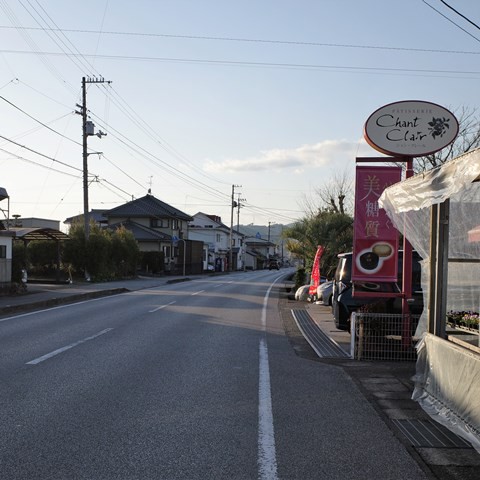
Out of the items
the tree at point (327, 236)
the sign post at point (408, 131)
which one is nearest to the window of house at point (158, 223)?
the tree at point (327, 236)

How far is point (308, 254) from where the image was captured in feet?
91.7

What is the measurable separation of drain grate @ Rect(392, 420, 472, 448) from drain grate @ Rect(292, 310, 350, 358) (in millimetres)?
3995

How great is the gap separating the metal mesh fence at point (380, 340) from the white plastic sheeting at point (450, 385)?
91.6 inches

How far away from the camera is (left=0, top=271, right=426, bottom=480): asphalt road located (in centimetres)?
428

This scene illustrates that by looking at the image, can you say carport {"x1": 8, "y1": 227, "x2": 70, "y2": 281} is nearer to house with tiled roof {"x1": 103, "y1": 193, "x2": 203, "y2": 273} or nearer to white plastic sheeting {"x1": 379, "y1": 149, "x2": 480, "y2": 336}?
white plastic sheeting {"x1": 379, "y1": 149, "x2": 480, "y2": 336}

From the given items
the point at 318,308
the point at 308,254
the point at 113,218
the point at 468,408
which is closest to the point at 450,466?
the point at 468,408

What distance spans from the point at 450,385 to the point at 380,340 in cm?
369

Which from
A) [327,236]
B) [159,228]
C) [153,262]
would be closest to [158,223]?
[159,228]

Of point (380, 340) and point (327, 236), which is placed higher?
point (327, 236)

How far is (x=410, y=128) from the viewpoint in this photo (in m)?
9.90

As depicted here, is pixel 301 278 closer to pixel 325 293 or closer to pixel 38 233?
pixel 325 293

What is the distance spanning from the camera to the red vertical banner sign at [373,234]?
10.4 m

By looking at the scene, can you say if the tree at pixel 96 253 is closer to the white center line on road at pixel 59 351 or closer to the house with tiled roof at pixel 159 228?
the house with tiled roof at pixel 159 228

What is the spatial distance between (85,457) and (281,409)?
2318 millimetres
